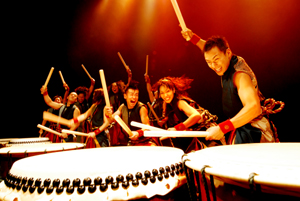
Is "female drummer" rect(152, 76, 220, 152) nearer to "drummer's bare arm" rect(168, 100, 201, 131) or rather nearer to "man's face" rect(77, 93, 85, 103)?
"drummer's bare arm" rect(168, 100, 201, 131)

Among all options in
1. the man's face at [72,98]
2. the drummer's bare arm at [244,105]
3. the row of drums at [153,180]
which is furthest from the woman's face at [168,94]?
the man's face at [72,98]

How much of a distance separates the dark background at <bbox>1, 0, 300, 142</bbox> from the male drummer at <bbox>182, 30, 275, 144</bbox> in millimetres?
702

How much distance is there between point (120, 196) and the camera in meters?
0.64

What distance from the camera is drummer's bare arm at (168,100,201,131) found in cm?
197

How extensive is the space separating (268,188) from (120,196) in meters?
0.42

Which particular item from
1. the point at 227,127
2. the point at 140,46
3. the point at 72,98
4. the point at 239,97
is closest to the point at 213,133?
the point at 227,127

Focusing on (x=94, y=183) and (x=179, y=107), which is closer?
(x=94, y=183)

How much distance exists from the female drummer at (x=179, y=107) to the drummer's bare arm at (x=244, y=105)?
25.9 inches

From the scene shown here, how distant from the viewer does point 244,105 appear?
143 centimetres

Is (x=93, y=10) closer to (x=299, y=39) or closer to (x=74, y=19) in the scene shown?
(x=74, y=19)

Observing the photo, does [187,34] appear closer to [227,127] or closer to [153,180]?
[227,127]

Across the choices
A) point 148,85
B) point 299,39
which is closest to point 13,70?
point 148,85

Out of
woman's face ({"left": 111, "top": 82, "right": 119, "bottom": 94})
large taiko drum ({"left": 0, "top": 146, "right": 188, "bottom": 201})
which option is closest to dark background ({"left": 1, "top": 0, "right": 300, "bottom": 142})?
woman's face ({"left": 111, "top": 82, "right": 119, "bottom": 94})

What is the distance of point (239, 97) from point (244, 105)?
16 cm
